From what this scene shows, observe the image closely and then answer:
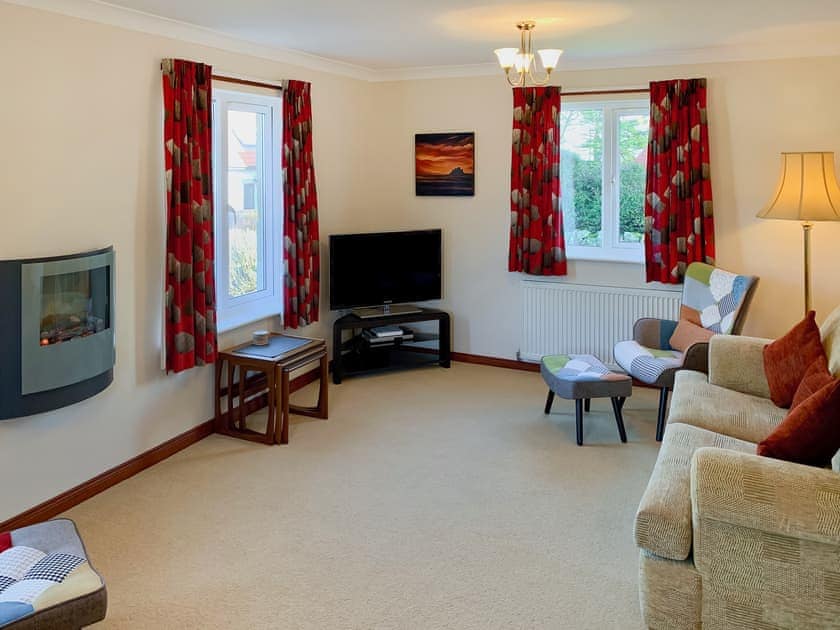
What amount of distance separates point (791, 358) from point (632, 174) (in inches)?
92.7

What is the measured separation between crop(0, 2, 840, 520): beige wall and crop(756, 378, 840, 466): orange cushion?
2.66m

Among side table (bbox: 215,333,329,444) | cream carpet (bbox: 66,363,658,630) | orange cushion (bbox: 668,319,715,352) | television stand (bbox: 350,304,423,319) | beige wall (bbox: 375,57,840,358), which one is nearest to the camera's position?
cream carpet (bbox: 66,363,658,630)

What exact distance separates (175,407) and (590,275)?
3.06 meters

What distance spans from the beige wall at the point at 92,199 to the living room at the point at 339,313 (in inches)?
0.4

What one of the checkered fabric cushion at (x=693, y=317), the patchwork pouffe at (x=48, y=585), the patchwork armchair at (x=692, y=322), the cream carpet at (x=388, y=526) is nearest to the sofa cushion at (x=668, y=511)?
the cream carpet at (x=388, y=526)

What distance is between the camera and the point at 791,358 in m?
3.33

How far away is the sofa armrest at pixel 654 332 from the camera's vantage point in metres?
4.83

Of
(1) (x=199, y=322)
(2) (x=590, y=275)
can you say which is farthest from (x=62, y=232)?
(2) (x=590, y=275)

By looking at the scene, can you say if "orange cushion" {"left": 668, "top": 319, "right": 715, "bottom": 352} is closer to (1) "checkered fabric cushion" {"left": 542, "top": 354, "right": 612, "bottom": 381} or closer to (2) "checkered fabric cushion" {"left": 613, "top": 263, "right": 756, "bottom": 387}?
(2) "checkered fabric cushion" {"left": 613, "top": 263, "right": 756, "bottom": 387}

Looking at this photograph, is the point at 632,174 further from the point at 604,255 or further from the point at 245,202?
the point at 245,202

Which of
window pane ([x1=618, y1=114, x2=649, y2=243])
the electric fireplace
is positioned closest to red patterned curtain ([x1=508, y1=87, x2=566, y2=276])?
window pane ([x1=618, y1=114, x2=649, y2=243])

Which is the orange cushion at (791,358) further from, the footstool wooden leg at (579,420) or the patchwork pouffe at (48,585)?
the patchwork pouffe at (48,585)

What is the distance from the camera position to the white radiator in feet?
17.4

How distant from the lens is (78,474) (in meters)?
3.55
